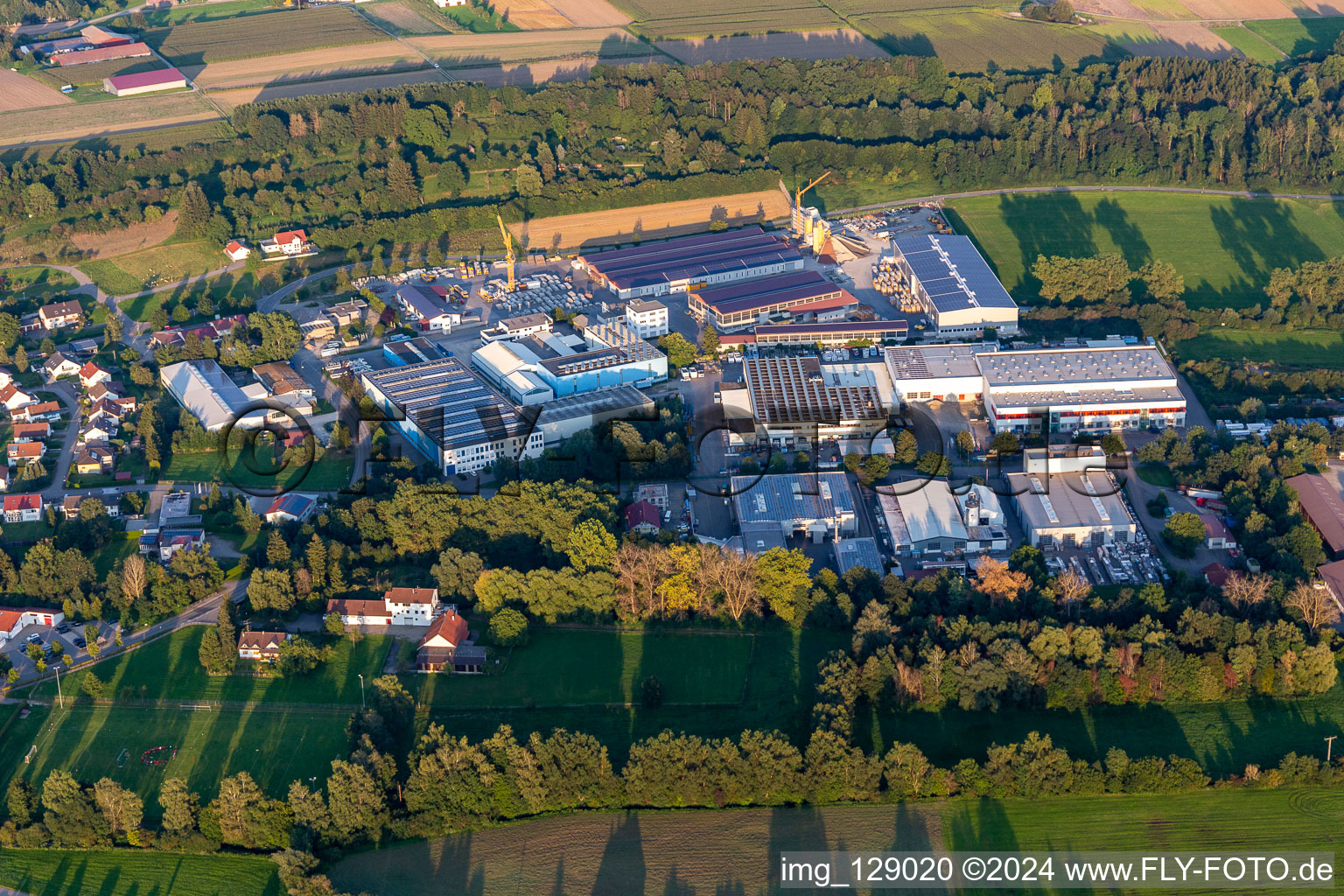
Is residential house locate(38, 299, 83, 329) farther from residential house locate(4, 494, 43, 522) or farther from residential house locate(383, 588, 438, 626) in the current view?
residential house locate(383, 588, 438, 626)

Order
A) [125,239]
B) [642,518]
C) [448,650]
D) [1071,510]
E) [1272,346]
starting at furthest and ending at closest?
1. [125,239]
2. [1272,346]
3. [642,518]
4. [1071,510]
5. [448,650]

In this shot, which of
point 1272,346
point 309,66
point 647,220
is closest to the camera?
point 1272,346

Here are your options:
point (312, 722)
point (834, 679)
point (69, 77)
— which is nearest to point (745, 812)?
point (834, 679)

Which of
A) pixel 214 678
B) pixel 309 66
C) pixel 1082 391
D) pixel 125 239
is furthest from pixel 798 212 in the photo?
pixel 214 678

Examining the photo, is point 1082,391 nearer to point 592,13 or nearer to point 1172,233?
point 1172,233

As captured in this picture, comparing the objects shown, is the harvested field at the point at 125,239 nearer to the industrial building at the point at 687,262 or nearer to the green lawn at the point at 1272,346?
the industrial building at the point at 687,262

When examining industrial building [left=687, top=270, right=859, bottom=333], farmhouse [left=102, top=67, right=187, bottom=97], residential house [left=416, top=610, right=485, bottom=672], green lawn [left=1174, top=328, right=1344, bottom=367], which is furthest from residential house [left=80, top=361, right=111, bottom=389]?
green lawn [left=1174, top=328, right=1344, bottom=367]
